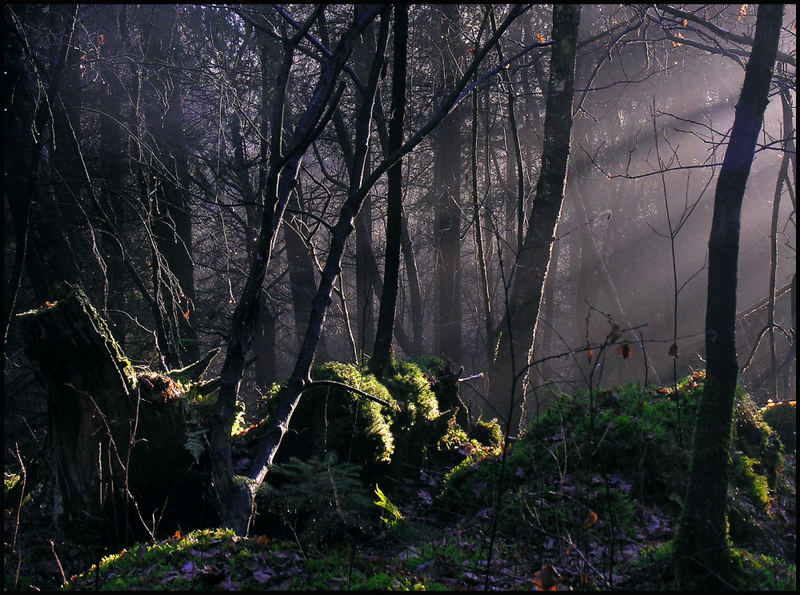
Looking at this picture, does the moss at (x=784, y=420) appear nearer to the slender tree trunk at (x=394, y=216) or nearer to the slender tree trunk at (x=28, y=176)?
the slender tree trunk at (x=394, y=216)

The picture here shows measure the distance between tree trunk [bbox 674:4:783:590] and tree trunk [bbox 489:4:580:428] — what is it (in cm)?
483

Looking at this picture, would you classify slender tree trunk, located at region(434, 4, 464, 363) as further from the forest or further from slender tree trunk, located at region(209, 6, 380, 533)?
slender tree trunk, located at region(209, 6, 380, 533)

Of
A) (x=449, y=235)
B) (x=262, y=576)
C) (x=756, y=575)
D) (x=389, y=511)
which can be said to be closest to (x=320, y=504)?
(x=389, y=511)

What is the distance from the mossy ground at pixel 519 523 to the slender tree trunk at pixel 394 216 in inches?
17.8

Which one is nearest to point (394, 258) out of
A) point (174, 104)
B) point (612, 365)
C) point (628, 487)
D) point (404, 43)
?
point (404, 43)

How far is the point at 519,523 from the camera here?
4848 millimetres

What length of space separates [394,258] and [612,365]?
1306 centimetres

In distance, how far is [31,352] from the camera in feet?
14.6

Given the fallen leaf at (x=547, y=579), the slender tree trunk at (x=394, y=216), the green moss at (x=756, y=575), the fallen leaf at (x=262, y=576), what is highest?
the slender tree trunk at (x=394, y=216)

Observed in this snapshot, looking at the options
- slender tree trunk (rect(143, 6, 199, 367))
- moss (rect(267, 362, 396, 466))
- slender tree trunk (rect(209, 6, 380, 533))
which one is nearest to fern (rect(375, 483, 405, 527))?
moss (rect(267, 362, 396, 466))

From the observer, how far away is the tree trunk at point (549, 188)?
8.61 meters

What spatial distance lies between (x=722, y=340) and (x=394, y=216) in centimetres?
493

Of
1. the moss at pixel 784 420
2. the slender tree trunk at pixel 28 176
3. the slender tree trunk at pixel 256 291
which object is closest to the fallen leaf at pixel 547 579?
the slender tree trunk at pixel 256 291

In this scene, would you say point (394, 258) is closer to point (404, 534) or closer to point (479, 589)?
point (404, 534)
